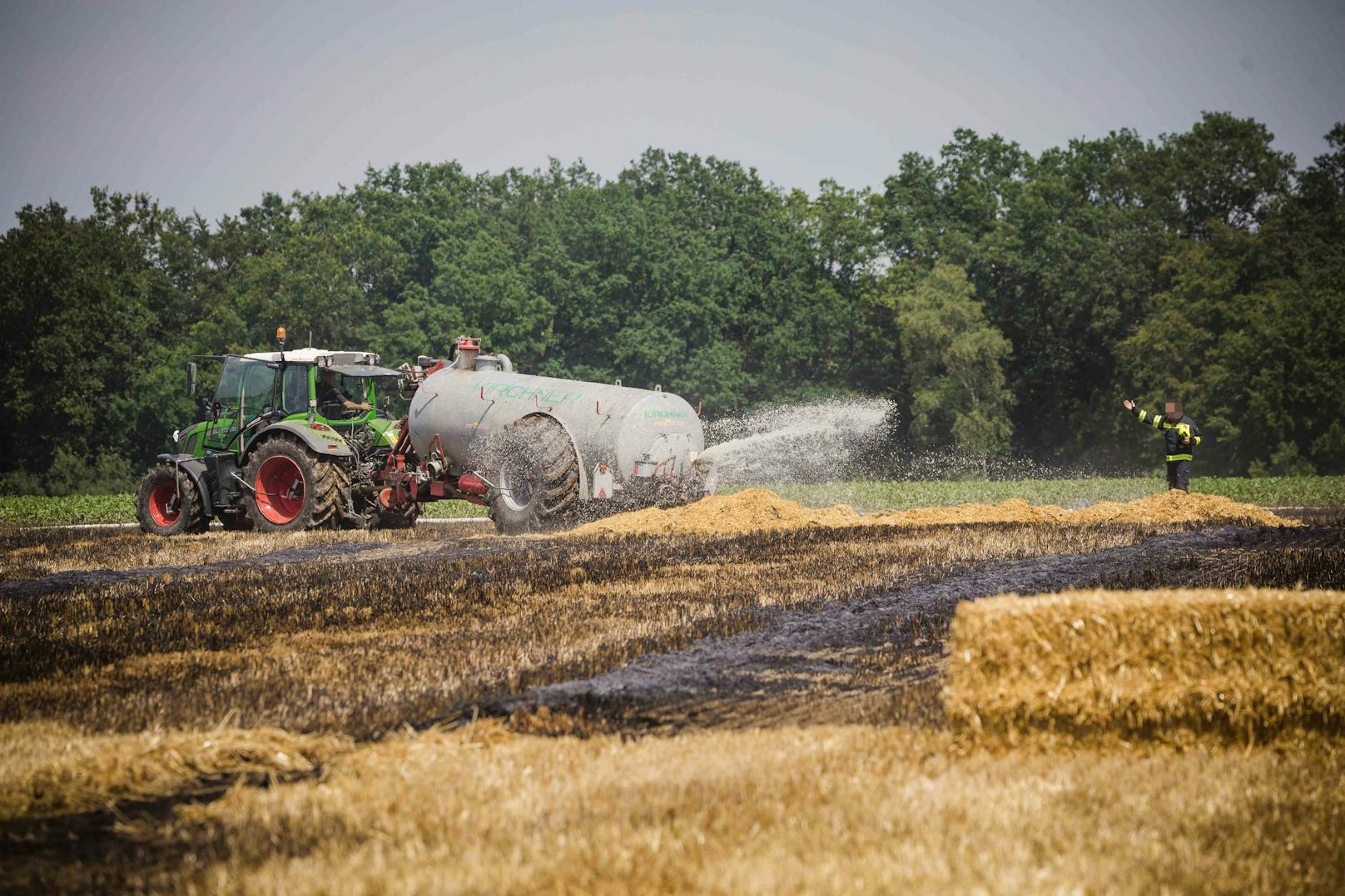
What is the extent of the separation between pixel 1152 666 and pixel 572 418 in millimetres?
14328

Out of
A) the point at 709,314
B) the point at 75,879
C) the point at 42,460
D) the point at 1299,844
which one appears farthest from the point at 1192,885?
the point at 42,460

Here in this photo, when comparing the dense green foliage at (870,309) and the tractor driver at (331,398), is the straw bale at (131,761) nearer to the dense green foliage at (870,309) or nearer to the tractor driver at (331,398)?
the tractor driver at (331,398)

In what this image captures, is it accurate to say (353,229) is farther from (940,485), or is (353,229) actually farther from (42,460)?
(940,485)

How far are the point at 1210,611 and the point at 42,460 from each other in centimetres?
6073

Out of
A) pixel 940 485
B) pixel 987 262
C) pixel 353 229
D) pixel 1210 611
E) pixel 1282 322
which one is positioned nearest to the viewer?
pixel 1210 611

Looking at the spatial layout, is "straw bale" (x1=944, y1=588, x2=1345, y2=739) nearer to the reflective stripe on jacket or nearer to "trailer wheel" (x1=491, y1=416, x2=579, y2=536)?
"trailer wheel" (x1=491, y1=416, x2=579, y2=536)

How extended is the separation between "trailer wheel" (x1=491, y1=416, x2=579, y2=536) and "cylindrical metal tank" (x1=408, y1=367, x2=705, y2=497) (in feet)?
0.82

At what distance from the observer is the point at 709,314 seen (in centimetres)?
5956

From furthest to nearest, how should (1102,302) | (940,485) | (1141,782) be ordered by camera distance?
(1102,302) → (940,485) → (1141,782)

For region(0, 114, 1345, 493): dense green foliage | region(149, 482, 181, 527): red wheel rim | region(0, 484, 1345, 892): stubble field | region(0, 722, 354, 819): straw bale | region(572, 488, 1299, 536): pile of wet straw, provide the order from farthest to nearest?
region(0, 114, 1345, 493): dense green foliage → region(149, 482, 181, 527): red wheel rim → region(572, 488, 1299, 536): pile of wet straw → region(0, 722, 354, 819): straw bale → region(0, 484, 1345, 892): stubble field

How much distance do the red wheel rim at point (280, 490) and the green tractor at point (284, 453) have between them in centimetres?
1

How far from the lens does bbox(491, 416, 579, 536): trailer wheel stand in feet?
65.3

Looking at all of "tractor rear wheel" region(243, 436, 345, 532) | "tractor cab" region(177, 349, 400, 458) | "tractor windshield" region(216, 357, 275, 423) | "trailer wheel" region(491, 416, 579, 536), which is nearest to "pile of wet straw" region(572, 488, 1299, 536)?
"trailer wheel" region(491, 416, 579, 536)

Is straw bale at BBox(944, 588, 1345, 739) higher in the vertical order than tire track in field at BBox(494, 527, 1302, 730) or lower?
higher
